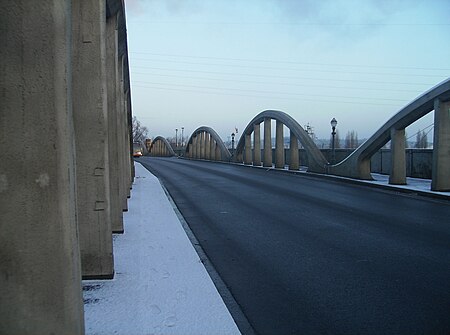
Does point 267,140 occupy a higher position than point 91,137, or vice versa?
point 267,140

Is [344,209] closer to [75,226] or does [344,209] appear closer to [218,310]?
[218,310]

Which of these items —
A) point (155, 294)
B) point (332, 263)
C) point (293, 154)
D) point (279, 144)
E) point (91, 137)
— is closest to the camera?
point (155, 294)

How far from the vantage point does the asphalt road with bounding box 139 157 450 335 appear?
439 cm

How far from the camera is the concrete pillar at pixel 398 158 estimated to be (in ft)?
62.5

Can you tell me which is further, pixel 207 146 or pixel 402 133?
pixel 207 146

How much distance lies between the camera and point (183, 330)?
3902mm

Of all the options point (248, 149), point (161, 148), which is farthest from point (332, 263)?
point (161, 148)

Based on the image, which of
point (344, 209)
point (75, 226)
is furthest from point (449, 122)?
point (75, 226)

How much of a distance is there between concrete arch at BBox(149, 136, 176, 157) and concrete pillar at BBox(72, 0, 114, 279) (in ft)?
264

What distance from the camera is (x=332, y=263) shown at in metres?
6.48

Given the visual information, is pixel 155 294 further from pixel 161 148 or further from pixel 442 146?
pixel 161 148

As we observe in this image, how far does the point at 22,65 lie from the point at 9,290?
1.51m

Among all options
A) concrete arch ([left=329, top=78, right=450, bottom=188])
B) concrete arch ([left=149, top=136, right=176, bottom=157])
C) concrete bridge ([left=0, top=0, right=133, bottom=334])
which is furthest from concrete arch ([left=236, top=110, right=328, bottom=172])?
concrete arch ([left=149, top=136, right=176, bottom=157])

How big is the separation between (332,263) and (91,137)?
149 inches
